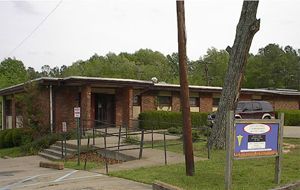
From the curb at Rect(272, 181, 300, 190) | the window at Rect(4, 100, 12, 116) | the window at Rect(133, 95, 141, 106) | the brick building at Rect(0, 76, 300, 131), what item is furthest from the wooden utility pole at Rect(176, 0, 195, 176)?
the window at Rect(4, 100, 12, 116)

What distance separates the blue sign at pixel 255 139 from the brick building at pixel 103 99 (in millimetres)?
16243

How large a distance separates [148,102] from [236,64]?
49.4 feet

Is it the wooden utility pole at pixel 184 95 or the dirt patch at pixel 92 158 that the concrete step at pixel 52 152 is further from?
the wooden utility pole at pixel 184 95

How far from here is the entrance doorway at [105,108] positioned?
29516mm

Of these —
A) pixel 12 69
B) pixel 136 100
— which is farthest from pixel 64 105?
pixel 12 69

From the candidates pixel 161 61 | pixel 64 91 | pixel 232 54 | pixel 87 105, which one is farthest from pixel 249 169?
pixel 161 61

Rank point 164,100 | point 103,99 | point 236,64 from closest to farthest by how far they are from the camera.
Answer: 1. point 236,64
2. point 103,99
3. point 164,100

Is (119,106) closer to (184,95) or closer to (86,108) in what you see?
(86,108)

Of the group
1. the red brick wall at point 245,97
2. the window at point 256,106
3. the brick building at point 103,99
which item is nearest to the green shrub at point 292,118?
the red brick wall at point 245,97

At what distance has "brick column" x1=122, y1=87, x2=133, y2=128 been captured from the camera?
28.1m

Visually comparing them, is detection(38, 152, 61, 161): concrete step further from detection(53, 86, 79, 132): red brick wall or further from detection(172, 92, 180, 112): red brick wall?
detection(172, 92, 180, 112): red brick wall

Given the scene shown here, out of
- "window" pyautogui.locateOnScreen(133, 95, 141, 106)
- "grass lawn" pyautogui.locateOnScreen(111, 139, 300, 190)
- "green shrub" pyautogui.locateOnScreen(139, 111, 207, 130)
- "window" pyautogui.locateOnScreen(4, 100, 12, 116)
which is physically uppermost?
"window" pyautogui.locateOnScreen(133, 95, 141, 106)

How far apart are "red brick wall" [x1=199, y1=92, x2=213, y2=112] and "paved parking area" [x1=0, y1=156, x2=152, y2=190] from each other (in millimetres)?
20089

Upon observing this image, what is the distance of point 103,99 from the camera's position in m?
29.7
